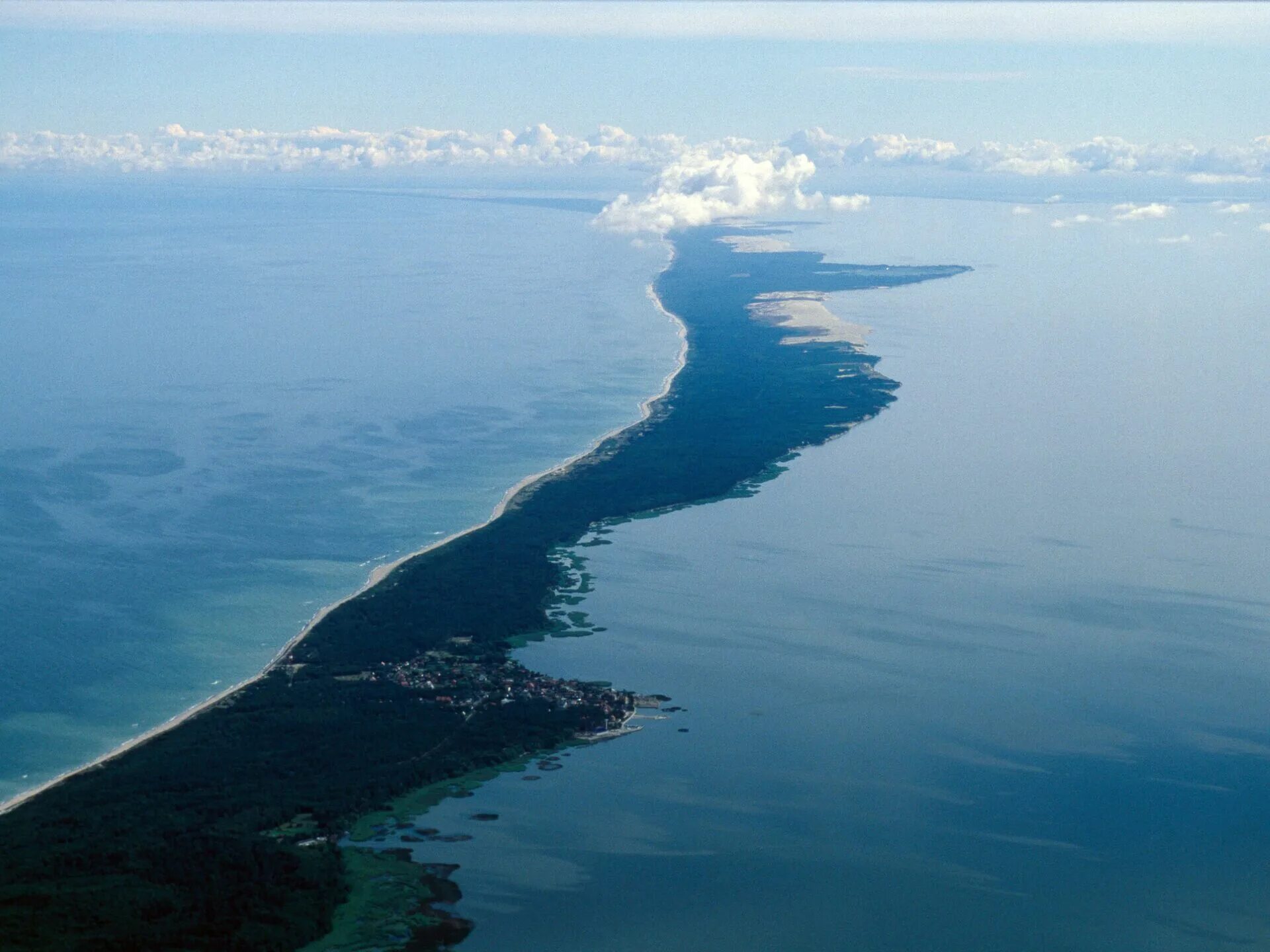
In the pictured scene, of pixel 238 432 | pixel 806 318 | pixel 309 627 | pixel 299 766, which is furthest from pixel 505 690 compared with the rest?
pixel 806 318

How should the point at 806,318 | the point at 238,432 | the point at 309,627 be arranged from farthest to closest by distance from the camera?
1. the point at 806,318
2. the point at 238,432
3. the point at 309,627

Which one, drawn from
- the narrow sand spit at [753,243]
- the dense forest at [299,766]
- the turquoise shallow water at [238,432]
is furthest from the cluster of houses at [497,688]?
the narrow sand spit at [753,243]

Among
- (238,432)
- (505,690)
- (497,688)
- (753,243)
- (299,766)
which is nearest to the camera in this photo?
(299,766)

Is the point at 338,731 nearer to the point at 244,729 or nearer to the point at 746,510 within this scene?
the point at 244,729

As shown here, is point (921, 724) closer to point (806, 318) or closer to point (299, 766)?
point (299, 766)

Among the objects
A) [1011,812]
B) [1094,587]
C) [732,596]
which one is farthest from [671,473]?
[1011,812]

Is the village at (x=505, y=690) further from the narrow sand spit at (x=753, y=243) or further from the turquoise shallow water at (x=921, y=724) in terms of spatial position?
the narrow sand spit at (x=753, y=243)

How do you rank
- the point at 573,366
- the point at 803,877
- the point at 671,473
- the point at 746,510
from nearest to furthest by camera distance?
the point at 803,877, the point at 746,510, the point at 671,473, the point at 573,366

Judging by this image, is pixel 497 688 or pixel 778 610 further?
pixel 778 610
